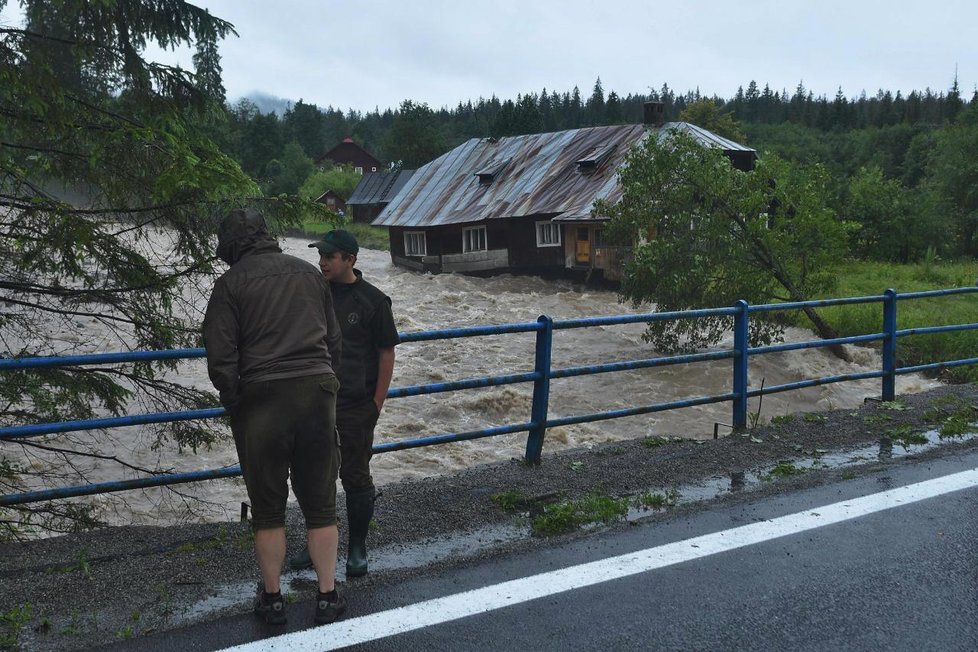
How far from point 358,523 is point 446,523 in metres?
0.79

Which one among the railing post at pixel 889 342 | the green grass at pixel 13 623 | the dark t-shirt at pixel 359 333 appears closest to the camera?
the green grass at pixel 13 623

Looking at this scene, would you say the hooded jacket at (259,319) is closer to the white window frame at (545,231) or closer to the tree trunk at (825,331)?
the tree trunk at (825,331)

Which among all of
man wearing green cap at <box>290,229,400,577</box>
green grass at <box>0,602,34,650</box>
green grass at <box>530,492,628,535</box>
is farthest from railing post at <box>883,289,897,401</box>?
green grass at <box>0,602,34,650</box>

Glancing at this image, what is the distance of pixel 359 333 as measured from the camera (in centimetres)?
434

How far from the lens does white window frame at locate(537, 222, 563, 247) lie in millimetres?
39500

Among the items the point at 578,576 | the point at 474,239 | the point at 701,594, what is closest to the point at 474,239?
the point at 474,239

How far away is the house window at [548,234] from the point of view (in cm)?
3959

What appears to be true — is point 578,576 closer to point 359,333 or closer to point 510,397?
point 359,333

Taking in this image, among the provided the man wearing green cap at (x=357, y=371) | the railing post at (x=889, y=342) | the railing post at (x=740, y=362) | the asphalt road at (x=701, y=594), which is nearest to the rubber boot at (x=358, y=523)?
the man wearing green cap at (x=357, y=371)

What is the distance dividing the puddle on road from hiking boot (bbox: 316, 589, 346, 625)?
0.39 m

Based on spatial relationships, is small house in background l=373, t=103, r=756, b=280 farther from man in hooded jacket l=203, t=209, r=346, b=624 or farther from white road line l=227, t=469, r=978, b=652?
man in hooded jacket l=203, t=209, r=346, b=624

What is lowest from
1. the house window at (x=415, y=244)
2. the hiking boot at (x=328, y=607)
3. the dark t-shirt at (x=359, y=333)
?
the house window at (x=415, y=244)

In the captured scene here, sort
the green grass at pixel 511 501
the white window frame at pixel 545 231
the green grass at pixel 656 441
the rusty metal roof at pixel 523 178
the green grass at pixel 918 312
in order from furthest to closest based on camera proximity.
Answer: the white window frame at pixel 545 231, the rusty metal roof at pixel 523 178, the green grass at pixel 918 312, the green grass at pixel 656 441, the green grass at pixel 511 501

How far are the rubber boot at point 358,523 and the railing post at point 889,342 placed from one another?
5845mm
